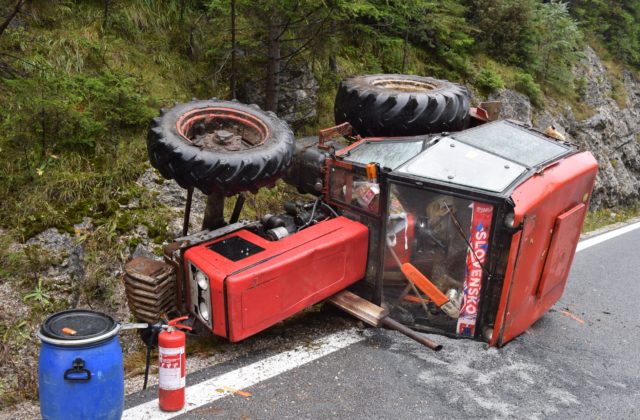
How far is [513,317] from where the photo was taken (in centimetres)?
489

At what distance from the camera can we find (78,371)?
329cm

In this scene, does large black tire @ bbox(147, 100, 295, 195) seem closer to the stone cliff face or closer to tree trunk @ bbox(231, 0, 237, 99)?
tree trunk @ bbox(231, 0, 237, 99)

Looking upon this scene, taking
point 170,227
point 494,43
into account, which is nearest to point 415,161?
point 170,227

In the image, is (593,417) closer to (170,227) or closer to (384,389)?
(384,389)

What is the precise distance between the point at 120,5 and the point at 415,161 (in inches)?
198

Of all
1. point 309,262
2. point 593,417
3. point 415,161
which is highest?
point 415,161

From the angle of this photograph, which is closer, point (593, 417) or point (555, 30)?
point (593, 417)

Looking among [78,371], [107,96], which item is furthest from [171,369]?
[107,96]

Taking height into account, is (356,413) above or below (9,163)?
below

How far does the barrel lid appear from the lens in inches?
129

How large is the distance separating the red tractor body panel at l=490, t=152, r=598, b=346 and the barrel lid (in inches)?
115

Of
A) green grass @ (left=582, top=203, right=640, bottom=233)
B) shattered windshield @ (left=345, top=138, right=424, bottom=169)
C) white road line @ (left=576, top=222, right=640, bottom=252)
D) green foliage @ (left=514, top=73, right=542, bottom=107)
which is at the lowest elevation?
green grass @ (left=582, top=203, right=640, bottom=233)

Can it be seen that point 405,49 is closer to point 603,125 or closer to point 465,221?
point 465,221

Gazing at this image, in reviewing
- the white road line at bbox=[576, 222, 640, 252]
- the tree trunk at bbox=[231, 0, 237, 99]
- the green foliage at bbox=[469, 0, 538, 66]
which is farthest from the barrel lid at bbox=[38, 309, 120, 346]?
the green foliage at bbox=[469, 0, 538, 66]
